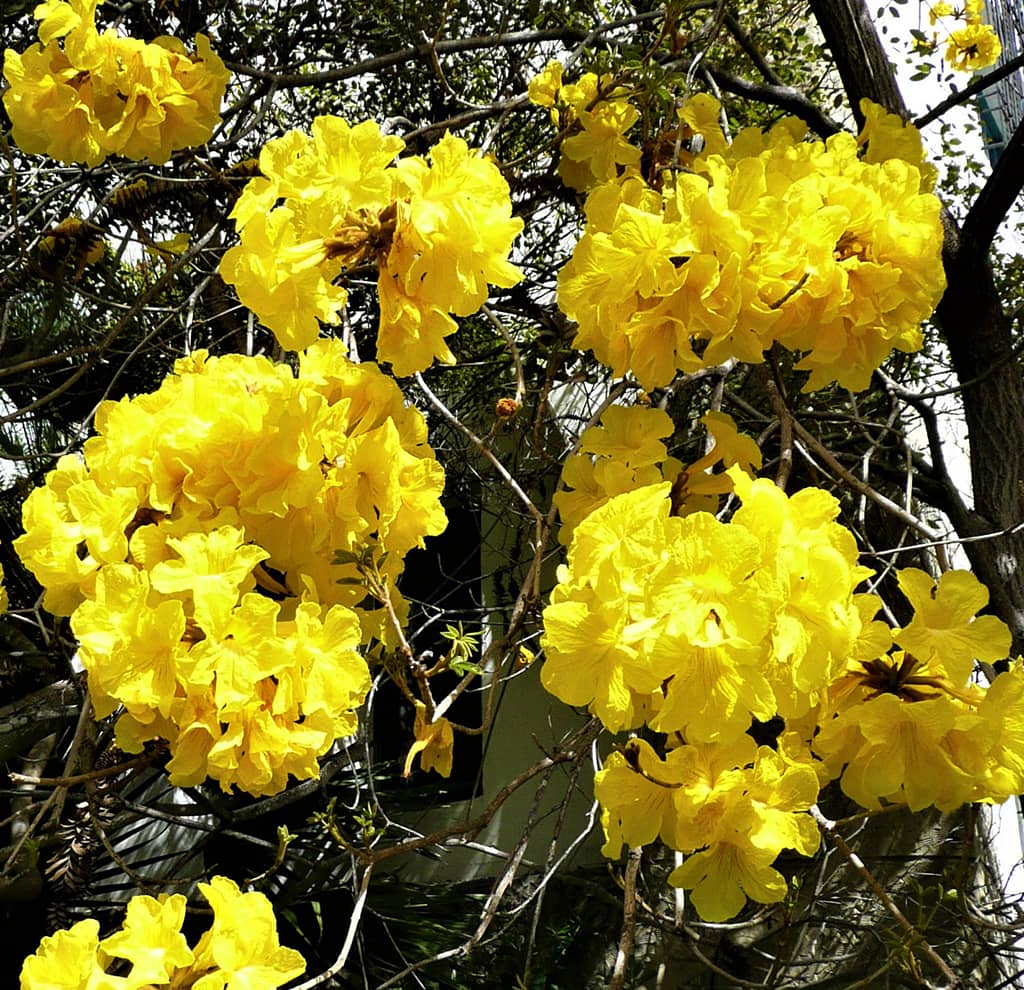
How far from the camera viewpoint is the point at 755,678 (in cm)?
78

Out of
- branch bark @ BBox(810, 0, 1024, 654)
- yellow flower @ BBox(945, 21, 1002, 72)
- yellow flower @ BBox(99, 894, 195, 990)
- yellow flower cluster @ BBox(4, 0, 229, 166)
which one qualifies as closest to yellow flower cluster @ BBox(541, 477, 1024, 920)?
yellow flower @ BBox(99, 894, 195, 990)

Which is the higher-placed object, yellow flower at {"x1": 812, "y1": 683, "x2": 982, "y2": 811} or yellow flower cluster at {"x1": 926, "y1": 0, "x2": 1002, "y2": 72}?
yellow flower cluster at {"x1": 926, "y1": 0, "x2": 1002, "y2": 72}

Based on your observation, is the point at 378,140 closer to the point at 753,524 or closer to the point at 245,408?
the point at 245,408

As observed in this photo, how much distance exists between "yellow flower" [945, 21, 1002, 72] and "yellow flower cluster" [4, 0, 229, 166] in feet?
11.0

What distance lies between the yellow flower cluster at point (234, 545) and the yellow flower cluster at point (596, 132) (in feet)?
2.39

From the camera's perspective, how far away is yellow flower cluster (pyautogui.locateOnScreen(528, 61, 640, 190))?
5.42 ft

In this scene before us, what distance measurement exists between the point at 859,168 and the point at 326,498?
0.61 meters

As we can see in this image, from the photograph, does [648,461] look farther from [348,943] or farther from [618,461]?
[348,943]

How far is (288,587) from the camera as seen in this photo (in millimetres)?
1096

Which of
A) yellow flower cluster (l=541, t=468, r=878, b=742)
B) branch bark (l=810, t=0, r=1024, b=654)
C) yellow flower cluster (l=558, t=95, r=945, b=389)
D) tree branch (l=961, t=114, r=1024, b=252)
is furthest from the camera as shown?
branch bark (l=810, t=0, r=1024, b=654)

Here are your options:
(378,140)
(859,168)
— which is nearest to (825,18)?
(859,168)

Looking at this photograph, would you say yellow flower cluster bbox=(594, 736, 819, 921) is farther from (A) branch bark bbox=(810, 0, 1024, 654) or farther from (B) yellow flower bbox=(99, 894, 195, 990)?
(A) branch bark bbox=(810, 0, 1024, 654)

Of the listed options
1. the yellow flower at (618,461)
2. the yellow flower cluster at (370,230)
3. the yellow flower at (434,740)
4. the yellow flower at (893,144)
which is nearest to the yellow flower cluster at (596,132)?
the yellow flower at (893,144)

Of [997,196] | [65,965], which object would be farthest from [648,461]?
[997,196]
